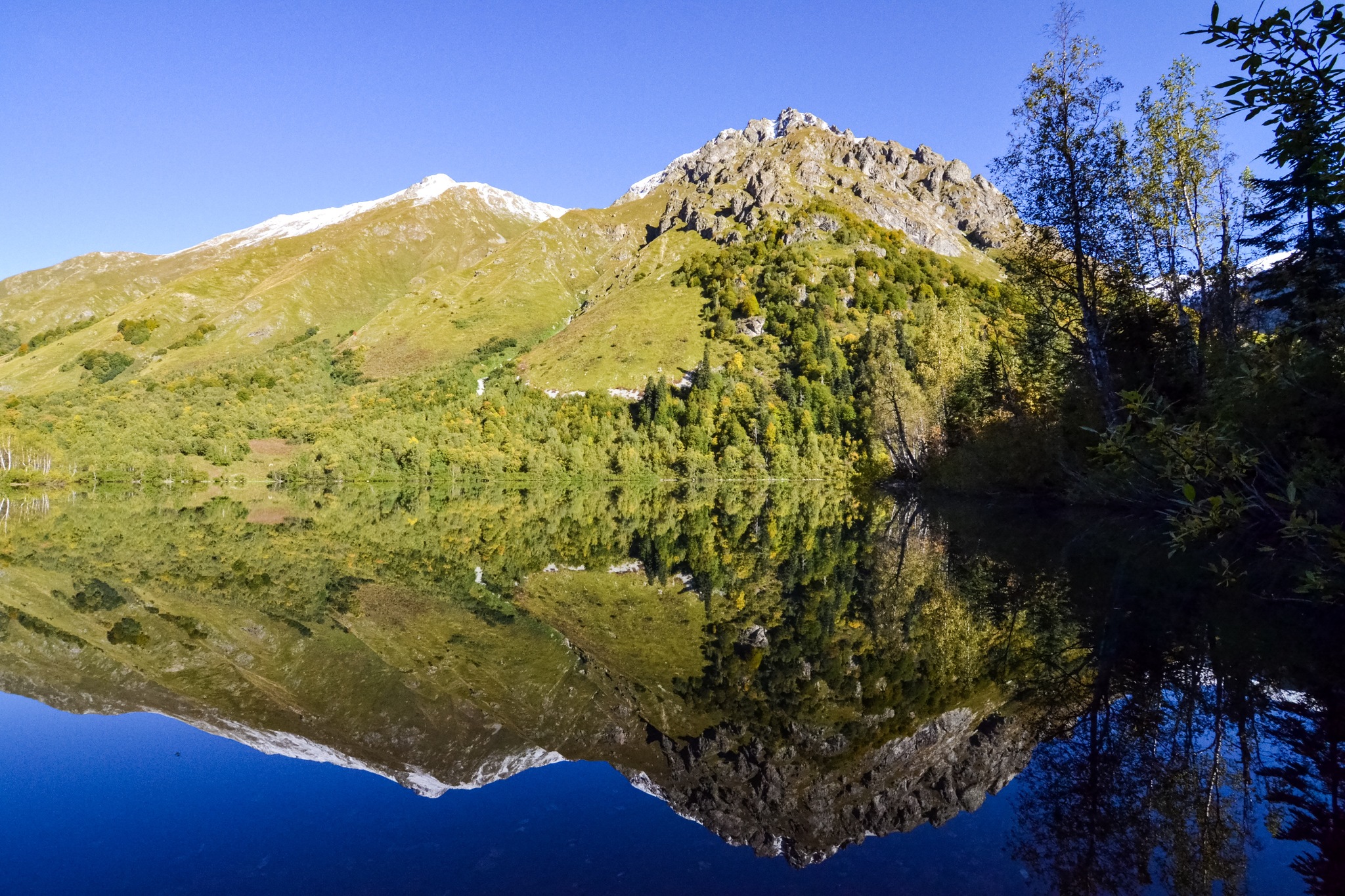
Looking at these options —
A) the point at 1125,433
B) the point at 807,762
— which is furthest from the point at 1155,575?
the point at 807,762

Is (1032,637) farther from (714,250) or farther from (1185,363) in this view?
(714,250)

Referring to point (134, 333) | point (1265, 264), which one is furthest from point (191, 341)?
point (1265, 264)

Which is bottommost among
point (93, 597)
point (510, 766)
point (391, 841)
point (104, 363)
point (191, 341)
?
point (510, 766)

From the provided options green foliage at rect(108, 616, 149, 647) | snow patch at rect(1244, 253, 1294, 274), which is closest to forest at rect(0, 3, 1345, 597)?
snow patch at rect(1244, 253, 1294, 274)

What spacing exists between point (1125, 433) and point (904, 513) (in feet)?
110

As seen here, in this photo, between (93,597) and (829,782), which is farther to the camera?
(93,597)

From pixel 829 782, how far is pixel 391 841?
4.55 meters

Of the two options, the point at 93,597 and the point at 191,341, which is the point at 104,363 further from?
the point at 93,597

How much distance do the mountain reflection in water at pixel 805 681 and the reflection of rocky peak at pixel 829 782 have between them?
0.11 ft

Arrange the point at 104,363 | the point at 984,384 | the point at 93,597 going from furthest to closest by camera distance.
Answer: the point at 104,363, the point at 984,384, the point at 93,597

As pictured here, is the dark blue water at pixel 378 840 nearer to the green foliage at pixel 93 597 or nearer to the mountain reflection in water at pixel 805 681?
the mountain reflection in water at pixel 805 681

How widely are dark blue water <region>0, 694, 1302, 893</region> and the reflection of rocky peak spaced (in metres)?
0.24

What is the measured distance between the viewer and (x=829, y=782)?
774cm

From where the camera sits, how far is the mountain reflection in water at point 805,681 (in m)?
6.45
